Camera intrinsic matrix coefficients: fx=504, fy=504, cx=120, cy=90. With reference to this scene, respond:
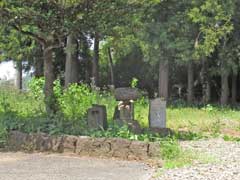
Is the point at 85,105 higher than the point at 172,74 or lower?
lower

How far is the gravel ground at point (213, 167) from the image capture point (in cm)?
732

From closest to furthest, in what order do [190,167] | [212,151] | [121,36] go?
[190,167], [212,151], [121,36]

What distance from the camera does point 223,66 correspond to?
933 inches

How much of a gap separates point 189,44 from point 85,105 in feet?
29.8

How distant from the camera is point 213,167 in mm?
8023

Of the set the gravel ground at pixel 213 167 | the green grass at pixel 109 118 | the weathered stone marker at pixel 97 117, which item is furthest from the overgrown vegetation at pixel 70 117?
the gravel ground at pixel 213 167

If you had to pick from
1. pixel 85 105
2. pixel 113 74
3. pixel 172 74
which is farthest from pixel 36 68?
pixel 85 105

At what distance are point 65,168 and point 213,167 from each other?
7.86ft

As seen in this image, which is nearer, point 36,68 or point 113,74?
point 36,68

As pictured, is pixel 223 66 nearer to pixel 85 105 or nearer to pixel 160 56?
pixel 160 56

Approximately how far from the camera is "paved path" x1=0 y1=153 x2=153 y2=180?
24.8 feet

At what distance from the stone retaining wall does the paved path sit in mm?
348

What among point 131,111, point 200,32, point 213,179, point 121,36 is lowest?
point 213,179

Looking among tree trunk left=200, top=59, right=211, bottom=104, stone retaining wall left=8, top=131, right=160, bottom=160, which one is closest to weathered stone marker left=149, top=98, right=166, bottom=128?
stone retaining wall left=8, top=131, right=160, bottom=160
